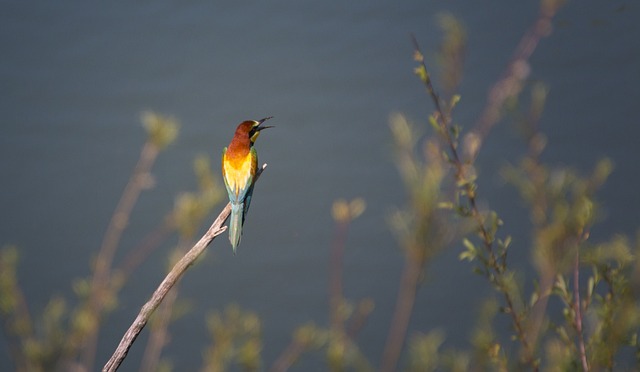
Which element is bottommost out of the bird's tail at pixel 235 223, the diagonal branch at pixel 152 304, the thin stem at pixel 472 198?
the bird's tail at pixel 235 223

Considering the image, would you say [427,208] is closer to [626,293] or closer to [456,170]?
[456,170]

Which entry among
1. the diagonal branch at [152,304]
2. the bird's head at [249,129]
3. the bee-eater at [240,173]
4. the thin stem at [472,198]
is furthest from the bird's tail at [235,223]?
the thin stem at [472,198]

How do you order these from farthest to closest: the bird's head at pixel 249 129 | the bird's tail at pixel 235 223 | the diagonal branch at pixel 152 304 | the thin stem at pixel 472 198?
→ the bird's head at pixel 249 129 < the bird's tail at pixel 235 223 < the diagonal branch at pixel 152 304 < the thin stem at pixel 472 198

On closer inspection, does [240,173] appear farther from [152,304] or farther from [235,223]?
[152,304]

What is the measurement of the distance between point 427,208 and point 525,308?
0.38 meters

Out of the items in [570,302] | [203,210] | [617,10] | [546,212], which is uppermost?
[203,210]

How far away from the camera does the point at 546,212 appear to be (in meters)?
1.03

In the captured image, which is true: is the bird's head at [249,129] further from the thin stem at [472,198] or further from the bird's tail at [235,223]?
the thin stem at [472,198]

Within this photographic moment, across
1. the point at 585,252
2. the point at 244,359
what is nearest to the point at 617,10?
the point at 585,252

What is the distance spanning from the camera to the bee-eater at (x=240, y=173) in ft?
6.53

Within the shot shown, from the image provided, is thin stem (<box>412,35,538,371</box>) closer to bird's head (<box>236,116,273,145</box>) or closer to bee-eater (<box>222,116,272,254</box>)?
bee-eater (<box>222,116,272,254</box>)

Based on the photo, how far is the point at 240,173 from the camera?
85.0 inches

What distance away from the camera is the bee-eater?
1.99 metres

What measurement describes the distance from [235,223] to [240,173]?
0.70 feet
